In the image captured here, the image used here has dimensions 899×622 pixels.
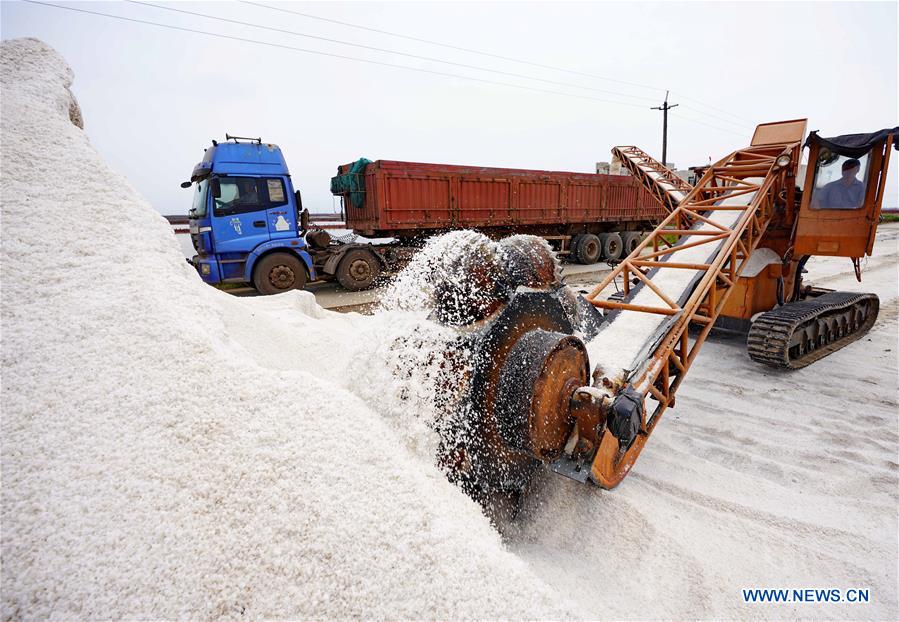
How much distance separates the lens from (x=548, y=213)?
1304 centimetres

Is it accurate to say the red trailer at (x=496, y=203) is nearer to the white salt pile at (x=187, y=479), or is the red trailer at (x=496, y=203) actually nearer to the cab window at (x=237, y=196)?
the cab window at (x=237, y=196)

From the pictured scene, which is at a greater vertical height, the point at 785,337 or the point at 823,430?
the point at 785,337

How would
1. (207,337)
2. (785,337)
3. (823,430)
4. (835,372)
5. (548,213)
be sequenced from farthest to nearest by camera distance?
1. (548,213)
2. (835,372)
3. (785,337)
4. (823,430)
5. (207,337)

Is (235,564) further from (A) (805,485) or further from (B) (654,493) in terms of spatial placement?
(A) (805,485)

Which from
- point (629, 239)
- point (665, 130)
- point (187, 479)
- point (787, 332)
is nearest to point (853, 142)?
point (787, 332)

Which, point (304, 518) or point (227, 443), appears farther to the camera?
point (227, 443)

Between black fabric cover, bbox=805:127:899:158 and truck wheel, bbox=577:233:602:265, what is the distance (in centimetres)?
914

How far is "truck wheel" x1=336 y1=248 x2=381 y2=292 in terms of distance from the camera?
1005cm

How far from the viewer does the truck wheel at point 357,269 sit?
10047 mm

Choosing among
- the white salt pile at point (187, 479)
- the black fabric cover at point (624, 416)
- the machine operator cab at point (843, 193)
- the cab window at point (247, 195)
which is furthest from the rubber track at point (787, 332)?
the cab window at point (247, 195)

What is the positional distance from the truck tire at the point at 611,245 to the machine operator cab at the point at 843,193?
9.70 m

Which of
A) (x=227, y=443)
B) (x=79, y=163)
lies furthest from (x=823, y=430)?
(x=79, y=163)

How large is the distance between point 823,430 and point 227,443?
4644 mm

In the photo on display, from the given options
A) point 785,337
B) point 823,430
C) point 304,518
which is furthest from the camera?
point 785,337
